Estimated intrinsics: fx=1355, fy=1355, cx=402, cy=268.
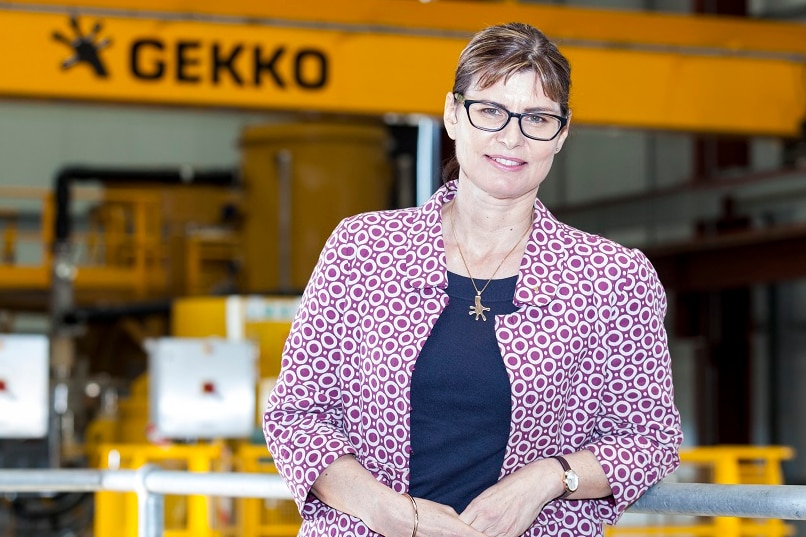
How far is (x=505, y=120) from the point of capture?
6.47 feet

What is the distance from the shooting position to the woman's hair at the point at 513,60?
1.96 m

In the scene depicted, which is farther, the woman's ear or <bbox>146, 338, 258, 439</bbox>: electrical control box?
<bbox>146, 338, 258, 439</bbox>: electrical control box

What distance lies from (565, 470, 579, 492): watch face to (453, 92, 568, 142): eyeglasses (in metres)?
0.48

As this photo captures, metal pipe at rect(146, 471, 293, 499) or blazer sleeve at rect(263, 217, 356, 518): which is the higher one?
blazer sleeve at rect(263, 217, 356, 518)

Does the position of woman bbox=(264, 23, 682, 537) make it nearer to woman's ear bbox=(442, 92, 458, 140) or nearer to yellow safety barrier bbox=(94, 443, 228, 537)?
woman's ear bbox=(442, 92, 458, 140)

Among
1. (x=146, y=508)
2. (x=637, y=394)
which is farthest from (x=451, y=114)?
(x=146, y=508)

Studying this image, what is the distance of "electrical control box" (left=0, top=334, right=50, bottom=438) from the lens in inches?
341

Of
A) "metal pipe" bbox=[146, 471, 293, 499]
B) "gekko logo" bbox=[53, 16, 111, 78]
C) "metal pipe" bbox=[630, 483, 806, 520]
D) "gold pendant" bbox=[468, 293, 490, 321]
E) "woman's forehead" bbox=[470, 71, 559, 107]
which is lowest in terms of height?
"metal pipe" bbox=[146, 471, 293, 499]

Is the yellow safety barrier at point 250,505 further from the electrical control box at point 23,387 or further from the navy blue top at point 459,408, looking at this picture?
the navy blue top at point 459,408

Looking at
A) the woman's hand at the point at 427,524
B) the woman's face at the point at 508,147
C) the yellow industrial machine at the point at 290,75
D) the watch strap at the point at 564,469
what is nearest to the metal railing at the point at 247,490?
the watch strap at the point at 564,469

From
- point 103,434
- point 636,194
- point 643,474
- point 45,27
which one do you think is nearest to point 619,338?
point 643,474

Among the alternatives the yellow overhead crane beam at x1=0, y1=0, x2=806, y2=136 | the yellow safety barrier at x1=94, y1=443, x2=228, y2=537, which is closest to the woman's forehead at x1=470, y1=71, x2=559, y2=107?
the yellow safety barrier at x1=94, y1=443, x2=228, y2=537

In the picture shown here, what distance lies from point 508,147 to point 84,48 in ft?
27.1

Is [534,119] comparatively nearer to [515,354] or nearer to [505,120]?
[505,120]
